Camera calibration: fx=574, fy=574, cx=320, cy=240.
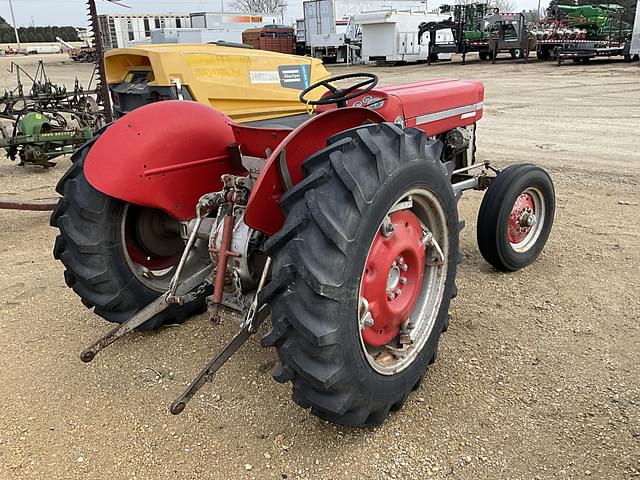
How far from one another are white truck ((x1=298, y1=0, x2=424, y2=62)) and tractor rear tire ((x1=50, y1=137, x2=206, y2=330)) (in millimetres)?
27968

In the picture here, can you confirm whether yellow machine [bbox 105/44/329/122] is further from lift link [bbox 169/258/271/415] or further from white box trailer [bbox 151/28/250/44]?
white box trailer [bbox 151/28/250/44]

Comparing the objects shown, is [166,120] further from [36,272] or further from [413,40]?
[413,40]

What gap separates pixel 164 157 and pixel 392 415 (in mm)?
1549

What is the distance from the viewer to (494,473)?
84.5 inches

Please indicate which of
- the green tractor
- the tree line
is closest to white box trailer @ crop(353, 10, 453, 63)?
the green tractor

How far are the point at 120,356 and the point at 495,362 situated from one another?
1920mm

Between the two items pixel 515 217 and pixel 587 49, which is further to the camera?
pixel 587 49

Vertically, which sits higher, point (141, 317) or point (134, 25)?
point (134, 25)

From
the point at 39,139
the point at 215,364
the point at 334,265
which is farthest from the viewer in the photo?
the point at 39,139

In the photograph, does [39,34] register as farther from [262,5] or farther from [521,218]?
[521,218]

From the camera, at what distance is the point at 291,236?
195cm

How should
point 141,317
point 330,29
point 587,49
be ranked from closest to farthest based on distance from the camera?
point 141,317 → point 587,49 → point 330,29

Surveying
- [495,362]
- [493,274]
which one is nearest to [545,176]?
[493,274]

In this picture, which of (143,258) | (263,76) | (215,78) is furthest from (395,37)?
(143,258)
